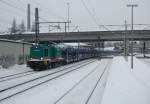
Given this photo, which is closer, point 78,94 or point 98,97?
point 98,97

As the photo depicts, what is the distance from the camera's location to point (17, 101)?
43.3 ft

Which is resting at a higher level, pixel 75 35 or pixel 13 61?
pixel 75 35

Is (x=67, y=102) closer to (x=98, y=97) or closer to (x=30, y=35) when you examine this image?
(x=98, y=97)

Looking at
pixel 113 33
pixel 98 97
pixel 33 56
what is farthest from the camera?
pixel 113 33

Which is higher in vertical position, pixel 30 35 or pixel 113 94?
pixel 30 35

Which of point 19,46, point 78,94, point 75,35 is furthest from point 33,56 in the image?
point 75,35

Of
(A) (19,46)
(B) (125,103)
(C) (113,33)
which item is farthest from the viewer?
(C) (113,33)

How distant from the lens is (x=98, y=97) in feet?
47.1

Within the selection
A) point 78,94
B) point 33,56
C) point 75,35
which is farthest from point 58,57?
point 75,35

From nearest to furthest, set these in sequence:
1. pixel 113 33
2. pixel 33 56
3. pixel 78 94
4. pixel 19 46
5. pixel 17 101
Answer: pixel 17 101
pixel 78 94
pixel 33 56
pixel 19 46
pixel 113 33

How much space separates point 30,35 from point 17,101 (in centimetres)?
6269

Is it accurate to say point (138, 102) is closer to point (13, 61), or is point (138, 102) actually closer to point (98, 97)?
point (98, 97)

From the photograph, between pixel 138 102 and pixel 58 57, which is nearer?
pixel 138 102

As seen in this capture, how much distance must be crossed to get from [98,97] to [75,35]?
60.9 m
